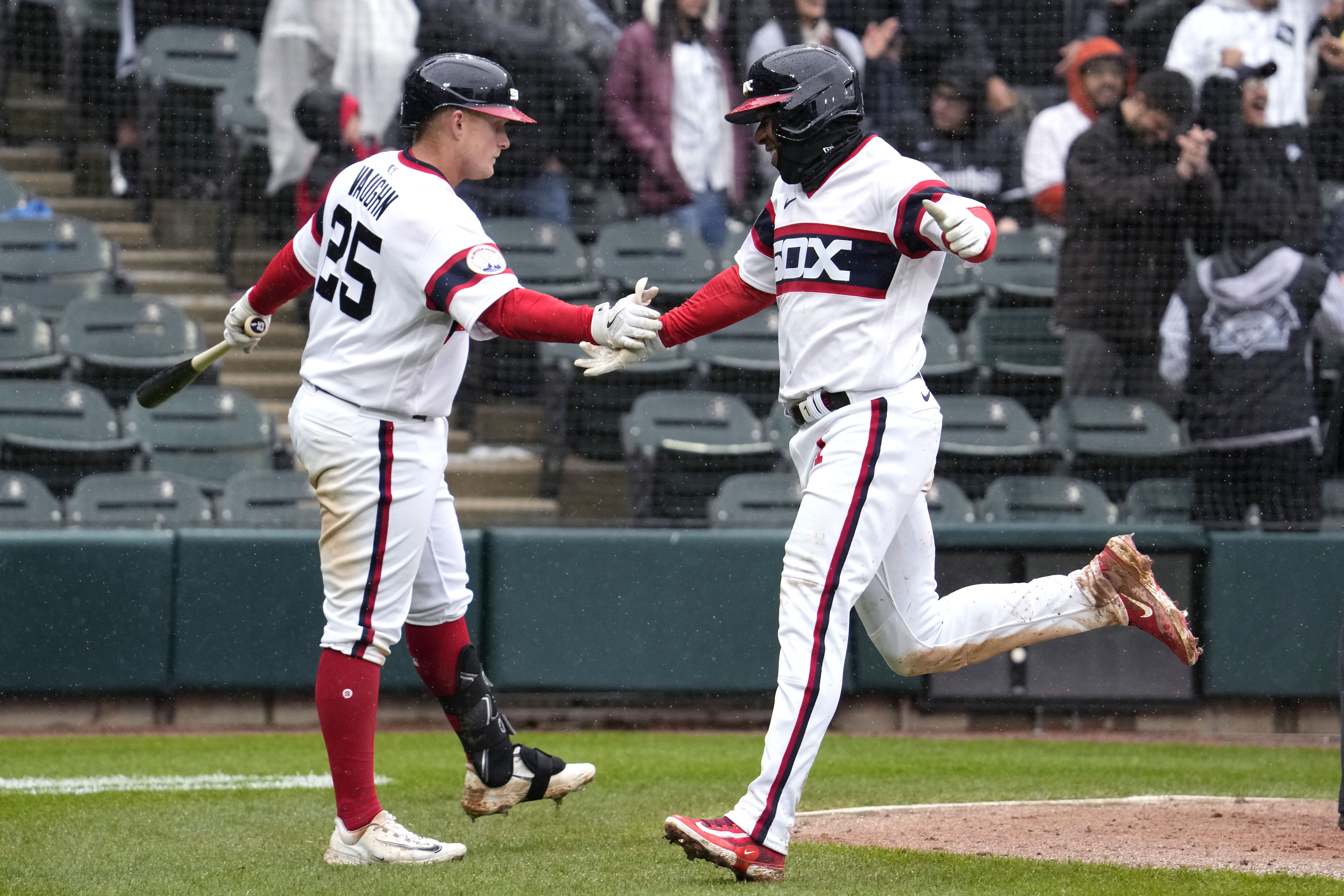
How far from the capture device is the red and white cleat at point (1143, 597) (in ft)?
13.7

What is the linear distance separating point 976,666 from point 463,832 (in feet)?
10.1

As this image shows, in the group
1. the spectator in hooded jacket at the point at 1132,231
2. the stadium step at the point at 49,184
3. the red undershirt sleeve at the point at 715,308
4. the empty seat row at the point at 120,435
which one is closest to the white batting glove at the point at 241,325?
the red undershirt sleeve at the point at 715,308

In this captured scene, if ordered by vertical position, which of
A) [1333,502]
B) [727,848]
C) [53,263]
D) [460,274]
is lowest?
[727,848]

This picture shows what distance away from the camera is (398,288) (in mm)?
4055

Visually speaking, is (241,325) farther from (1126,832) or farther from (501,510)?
(501,510)

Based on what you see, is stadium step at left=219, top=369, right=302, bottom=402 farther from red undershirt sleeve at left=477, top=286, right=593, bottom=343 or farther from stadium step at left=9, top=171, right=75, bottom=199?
red undershirt sleeve at left=477, top=286, right=593, bottom=343

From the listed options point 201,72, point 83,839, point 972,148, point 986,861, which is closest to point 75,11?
point 201,72

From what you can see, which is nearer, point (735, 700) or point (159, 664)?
point (159, 664)

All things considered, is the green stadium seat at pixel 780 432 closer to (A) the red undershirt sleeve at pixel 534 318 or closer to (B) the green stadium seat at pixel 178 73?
(B) the green stadium seat at pixel 178 73

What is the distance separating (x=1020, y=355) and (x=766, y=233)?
4346 millimetres

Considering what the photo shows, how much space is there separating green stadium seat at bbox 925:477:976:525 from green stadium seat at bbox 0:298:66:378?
161 inches

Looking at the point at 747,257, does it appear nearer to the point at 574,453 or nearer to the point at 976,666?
the point at 976,666

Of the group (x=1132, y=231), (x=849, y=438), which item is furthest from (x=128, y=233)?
(x=849, y=438)

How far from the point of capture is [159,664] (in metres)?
6.78
